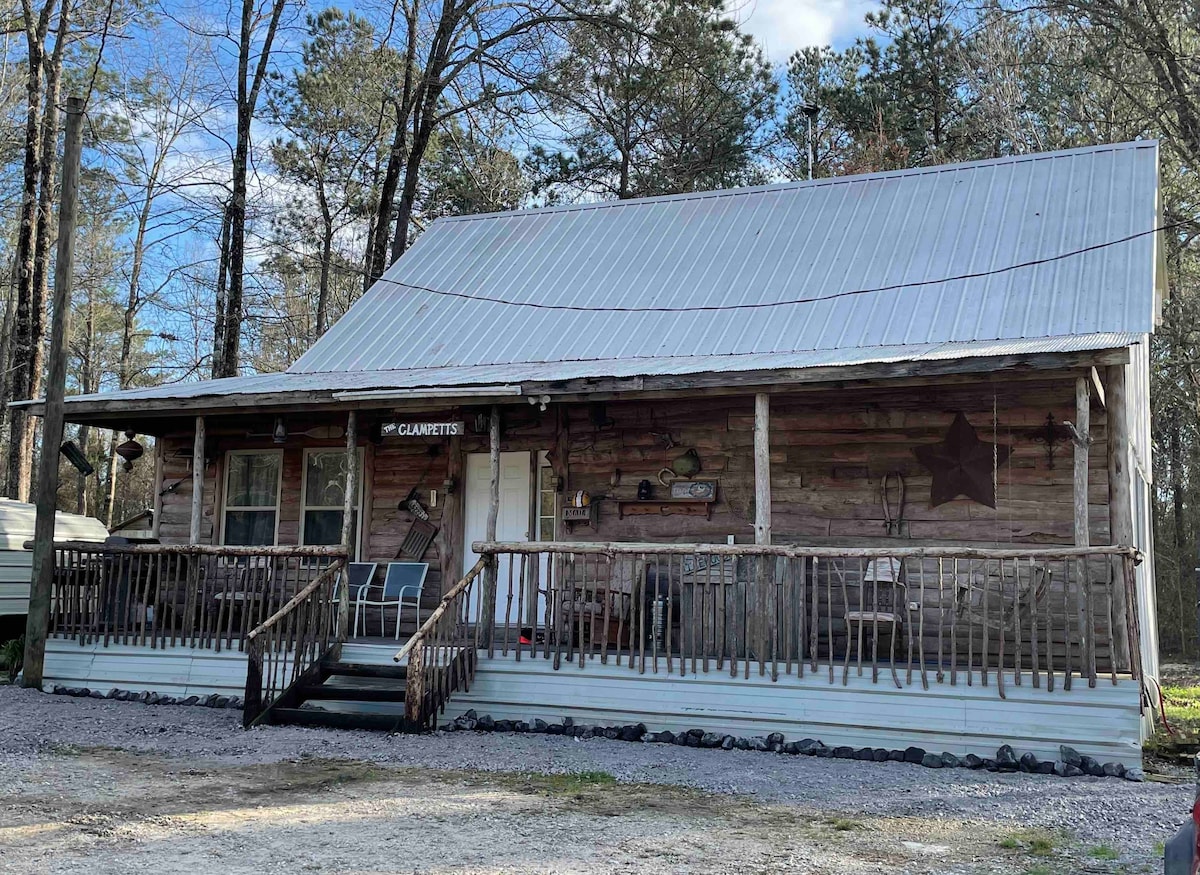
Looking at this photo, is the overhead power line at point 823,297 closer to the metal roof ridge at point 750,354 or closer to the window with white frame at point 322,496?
the metal roof ridge at point 750,354

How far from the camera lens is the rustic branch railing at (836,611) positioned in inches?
333

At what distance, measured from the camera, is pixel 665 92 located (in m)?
23.5

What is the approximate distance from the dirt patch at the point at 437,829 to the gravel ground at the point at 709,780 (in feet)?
0.11

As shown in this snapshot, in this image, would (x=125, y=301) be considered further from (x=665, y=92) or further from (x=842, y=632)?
(x=842, y=632)

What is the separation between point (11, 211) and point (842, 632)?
20.9 meters

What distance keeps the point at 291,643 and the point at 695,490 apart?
4226 mm

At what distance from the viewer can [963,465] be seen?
10.8 meters

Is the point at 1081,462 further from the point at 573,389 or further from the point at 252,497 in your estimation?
the point at 252,497

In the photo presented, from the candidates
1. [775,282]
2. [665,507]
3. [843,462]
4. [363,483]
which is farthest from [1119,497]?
[363,483]

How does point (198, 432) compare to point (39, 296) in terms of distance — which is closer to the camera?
point (198, 432)

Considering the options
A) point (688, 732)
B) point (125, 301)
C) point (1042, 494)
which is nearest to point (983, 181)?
point (1042, 494)

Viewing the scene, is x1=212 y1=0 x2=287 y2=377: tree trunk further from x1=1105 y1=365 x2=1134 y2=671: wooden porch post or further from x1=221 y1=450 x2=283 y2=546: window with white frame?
x1=1105 y1=365 x2=1134 y2=671: wooden porch post

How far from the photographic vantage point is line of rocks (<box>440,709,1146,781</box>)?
809 cm

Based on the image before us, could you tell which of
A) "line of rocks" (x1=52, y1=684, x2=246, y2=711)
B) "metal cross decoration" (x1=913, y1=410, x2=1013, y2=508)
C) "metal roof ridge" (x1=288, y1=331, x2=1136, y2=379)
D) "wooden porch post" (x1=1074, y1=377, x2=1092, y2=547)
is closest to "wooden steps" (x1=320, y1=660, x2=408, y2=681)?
"line of rocks" (x1=52, y1=684, x2=246, y2=711)
